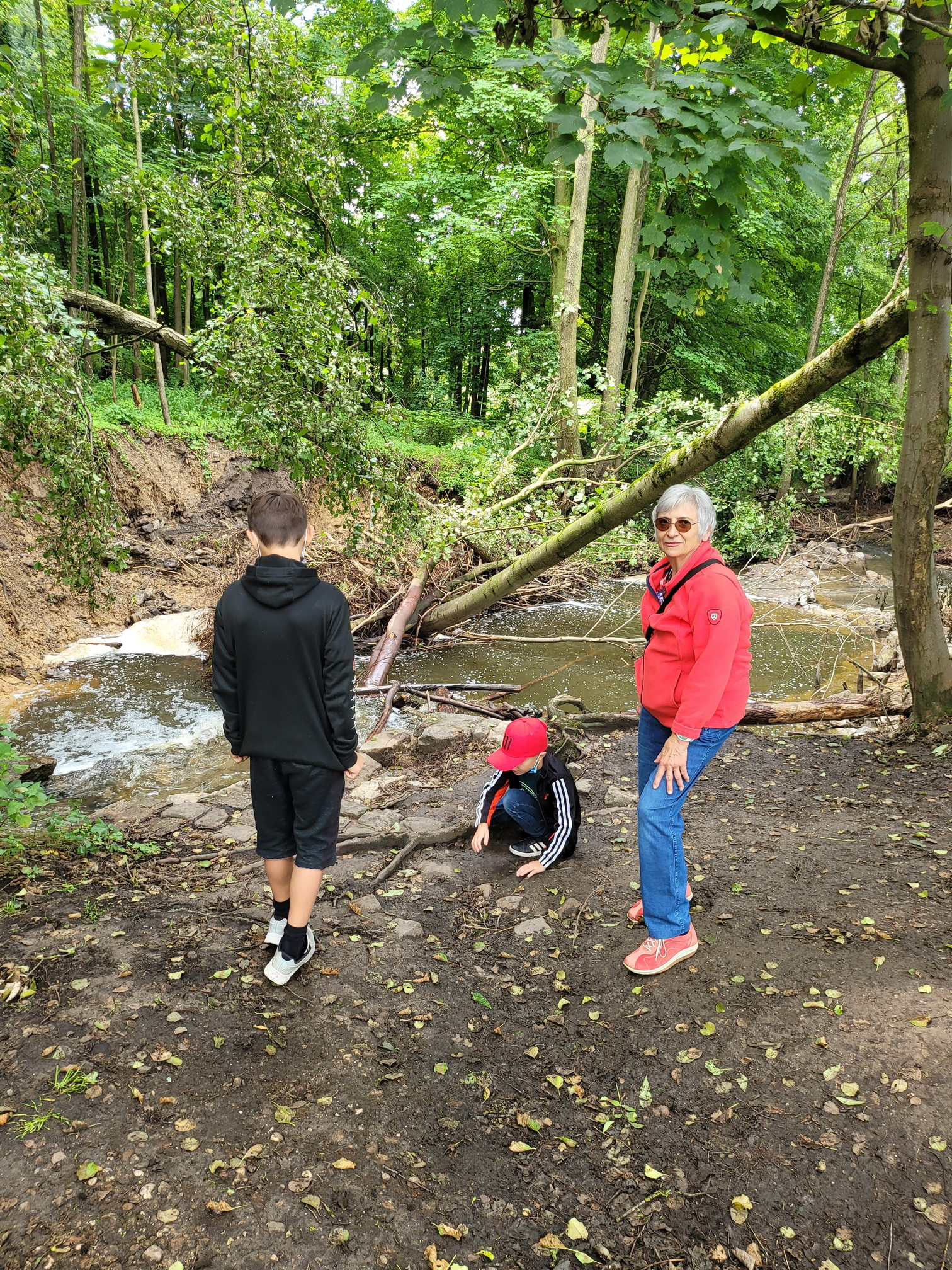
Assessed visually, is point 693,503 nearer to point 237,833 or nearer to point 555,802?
point 555,802

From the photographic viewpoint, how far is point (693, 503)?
278cm

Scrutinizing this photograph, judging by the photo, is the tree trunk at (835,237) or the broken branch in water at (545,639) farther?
the tree trunk at (835,237)

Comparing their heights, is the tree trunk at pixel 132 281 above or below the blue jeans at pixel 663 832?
above

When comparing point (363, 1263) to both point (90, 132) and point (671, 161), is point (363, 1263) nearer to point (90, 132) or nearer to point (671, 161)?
point (671, 161)

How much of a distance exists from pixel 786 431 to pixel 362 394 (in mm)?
7945

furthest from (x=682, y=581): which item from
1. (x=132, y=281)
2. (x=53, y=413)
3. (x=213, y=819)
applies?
(x=132, y=281)

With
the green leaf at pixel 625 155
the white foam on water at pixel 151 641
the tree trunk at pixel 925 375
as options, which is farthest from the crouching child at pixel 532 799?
the white foam on water at pixel 151 641

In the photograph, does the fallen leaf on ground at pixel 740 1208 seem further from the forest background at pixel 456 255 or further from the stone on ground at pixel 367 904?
the forest background at pixel 456 255

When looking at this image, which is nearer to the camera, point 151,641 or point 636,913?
point 636,913

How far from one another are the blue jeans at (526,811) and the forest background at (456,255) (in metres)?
2.82

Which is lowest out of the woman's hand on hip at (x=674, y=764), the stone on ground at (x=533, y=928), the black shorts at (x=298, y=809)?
the stone on ground at (x=533, y=928)

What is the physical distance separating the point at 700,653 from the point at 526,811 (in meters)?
1.82

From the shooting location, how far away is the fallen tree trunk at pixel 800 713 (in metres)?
6.15

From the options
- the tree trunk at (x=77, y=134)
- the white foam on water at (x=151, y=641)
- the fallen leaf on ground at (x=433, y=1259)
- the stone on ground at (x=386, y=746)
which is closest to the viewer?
the fallen leaf on ground at (x=433, y=1259)
